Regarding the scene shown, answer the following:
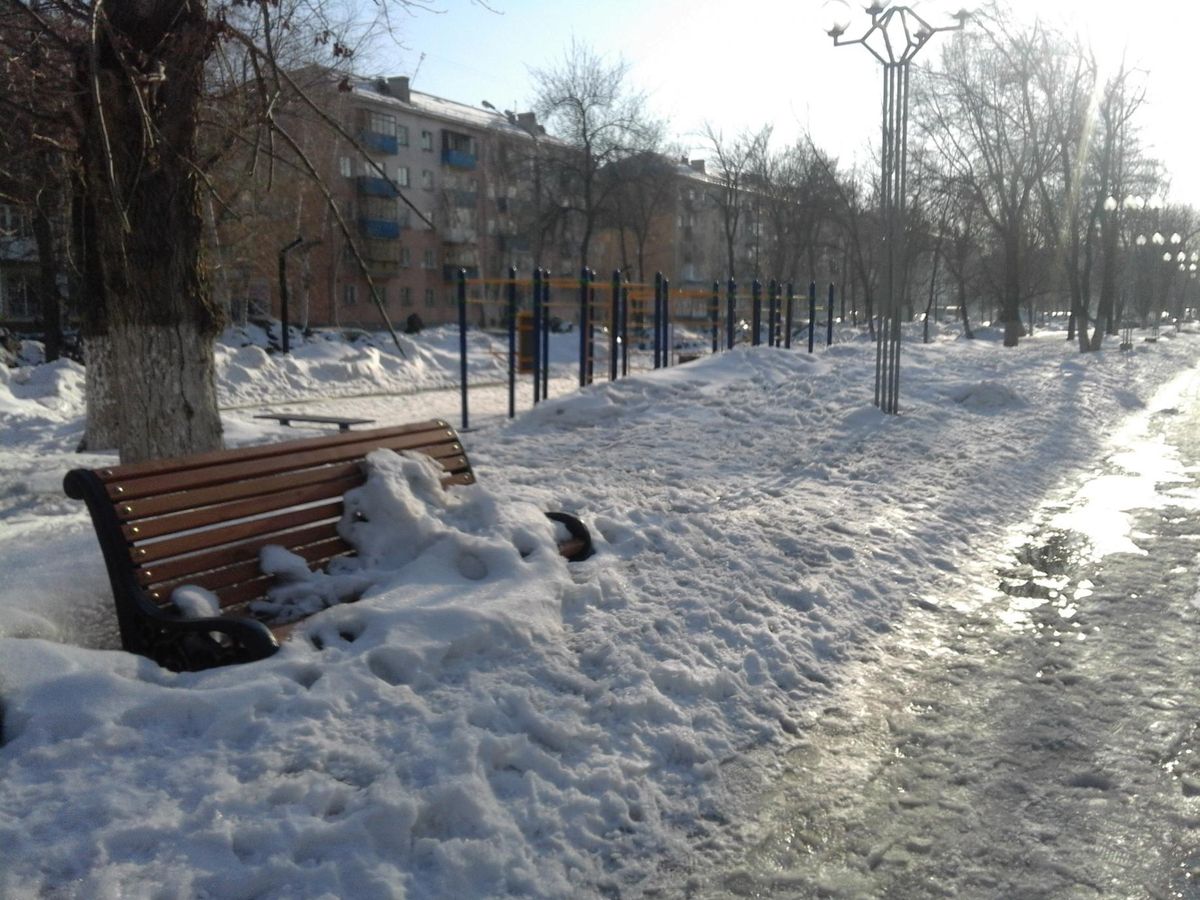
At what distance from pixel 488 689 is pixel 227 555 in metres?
1.21

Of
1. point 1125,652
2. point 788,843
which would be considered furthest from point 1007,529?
point 788,843

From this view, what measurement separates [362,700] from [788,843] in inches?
58.0

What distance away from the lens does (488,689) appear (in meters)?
3.91

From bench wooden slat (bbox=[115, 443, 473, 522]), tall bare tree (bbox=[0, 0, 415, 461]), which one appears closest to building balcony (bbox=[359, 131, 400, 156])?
tall bare tree (bbox=[0, 0, 415, 461])

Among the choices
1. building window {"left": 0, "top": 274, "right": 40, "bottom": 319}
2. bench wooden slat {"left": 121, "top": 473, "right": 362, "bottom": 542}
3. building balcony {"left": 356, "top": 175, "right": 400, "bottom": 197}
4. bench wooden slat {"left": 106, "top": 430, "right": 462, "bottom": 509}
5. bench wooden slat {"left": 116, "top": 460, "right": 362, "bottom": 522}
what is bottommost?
bench wooden slat {"left": 121, "top": 473, "right": 362, "bottom": 542}

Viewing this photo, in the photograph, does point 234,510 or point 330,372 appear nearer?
point 234,510

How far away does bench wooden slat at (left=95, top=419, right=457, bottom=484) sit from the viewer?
12.9ft

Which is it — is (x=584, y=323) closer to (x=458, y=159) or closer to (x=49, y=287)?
(x=49, y=287)

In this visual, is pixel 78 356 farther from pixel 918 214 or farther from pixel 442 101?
pixel 442 101

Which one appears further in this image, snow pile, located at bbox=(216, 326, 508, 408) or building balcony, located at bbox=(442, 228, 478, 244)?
building balcony, located at bbox=(442, 228, 478, 244)

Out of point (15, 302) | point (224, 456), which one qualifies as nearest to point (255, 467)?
point (224, 456)

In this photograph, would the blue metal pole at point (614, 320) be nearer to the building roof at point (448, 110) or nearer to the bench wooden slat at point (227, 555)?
the bench wooden slat at point (227, 555)

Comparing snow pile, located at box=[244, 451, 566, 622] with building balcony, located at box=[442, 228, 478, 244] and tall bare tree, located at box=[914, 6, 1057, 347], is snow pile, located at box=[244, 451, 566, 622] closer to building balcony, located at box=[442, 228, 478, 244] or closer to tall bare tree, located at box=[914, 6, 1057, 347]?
tall bare tree, located at box=[914, 6, 1057, 347]

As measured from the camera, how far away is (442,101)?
222 ft
